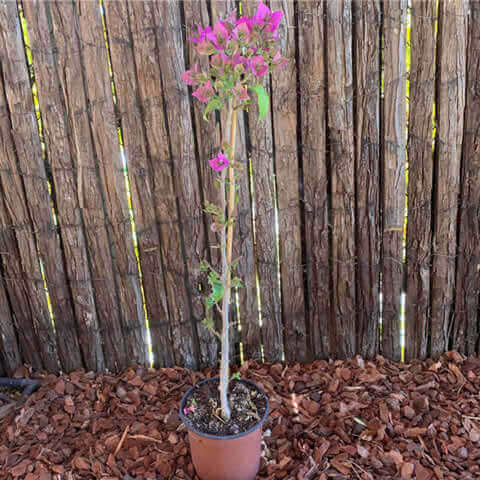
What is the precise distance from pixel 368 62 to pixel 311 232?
90 centimetres

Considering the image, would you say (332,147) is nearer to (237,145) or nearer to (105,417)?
(237,145)

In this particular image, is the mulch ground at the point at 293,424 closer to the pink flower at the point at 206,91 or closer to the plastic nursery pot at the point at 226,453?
the plastic nursery pot at the point at 226,453

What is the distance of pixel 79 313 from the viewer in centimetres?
295

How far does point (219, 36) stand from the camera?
6.15ft

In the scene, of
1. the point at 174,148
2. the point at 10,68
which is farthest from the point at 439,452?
the point at 10,68

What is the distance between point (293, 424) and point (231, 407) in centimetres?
43

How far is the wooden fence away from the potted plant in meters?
0.39

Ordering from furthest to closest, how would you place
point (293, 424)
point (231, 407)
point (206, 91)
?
point (293, 424), point (231, 407), point (206, 91)

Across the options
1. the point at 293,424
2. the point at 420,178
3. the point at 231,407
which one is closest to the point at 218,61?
the point at 420,178

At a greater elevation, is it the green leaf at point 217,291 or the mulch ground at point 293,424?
the green leaf at point 217,291

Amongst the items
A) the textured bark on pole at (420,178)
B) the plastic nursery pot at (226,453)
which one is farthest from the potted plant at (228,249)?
the textured bark on pole at (420,178)

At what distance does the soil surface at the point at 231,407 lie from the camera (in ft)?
7.37

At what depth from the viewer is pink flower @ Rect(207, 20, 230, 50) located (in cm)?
187

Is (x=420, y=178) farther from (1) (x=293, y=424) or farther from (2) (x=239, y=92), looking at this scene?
(1) (x=293, y=424)
